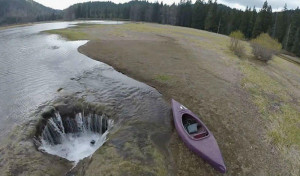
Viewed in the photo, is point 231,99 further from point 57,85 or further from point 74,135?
point 57,85

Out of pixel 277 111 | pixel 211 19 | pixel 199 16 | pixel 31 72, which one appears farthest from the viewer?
pixel 199 16

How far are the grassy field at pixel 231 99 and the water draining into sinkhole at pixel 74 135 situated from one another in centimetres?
408

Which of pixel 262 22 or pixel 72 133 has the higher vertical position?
pixel 262 22

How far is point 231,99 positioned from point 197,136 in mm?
6204

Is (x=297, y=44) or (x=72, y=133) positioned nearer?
(x=72, y=133)

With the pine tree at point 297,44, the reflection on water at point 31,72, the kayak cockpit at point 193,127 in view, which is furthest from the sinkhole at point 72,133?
the pine tree at point 297,44

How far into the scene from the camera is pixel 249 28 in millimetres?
76188

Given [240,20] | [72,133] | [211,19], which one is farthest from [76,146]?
[240,20]

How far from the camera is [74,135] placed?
1336cm

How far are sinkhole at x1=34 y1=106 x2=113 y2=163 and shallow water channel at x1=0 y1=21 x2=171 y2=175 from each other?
54 cm

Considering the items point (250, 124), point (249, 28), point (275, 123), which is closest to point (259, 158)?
point (250, 124)

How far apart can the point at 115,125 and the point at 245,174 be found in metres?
6.63

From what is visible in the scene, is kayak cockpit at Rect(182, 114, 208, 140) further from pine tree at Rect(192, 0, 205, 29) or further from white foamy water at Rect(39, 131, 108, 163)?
pine tree at Rect(192, 0, 205, 29)

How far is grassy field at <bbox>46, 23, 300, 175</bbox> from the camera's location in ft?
38.4
